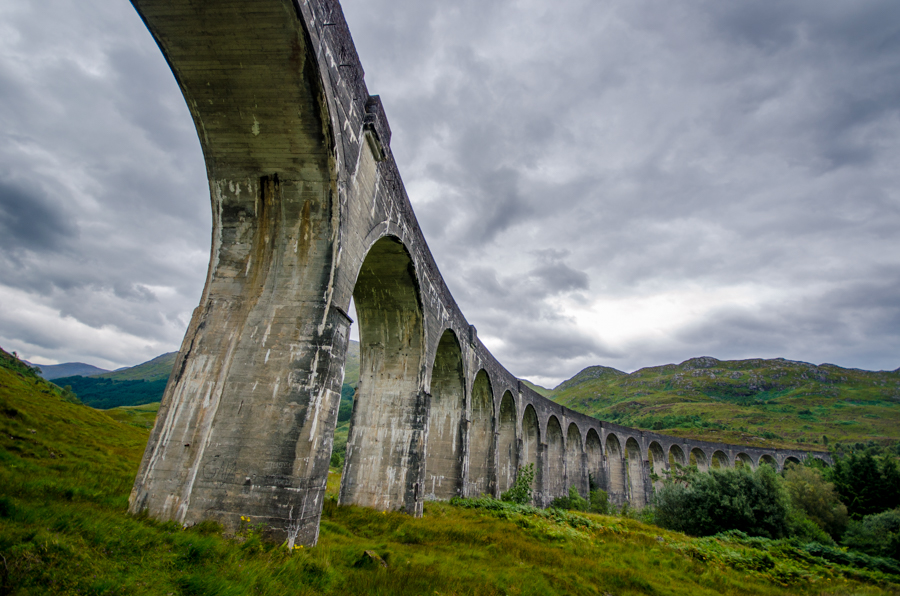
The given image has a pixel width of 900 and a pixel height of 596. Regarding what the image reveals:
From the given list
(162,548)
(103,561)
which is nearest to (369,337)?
(162,548)

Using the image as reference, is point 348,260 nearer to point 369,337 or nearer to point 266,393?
point 266,393

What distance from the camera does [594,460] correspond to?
1366 inches

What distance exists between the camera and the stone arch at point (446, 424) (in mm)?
15055

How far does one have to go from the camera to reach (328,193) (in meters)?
6.57

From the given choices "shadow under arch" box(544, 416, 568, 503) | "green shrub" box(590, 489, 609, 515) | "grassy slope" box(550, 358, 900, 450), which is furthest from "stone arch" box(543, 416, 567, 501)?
"grassy slope" box(550, 358, 900, 450)

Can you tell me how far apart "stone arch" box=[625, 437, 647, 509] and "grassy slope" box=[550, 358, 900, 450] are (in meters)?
28.9

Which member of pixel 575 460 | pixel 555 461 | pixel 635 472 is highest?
pixel 575 460

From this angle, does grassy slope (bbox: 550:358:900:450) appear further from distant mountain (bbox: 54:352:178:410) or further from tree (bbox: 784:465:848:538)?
distant mountain (bbox: 54:352:178:410)

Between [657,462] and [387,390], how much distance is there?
132 ft

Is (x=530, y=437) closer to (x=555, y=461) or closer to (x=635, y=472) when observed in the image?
(x=555, y=461)

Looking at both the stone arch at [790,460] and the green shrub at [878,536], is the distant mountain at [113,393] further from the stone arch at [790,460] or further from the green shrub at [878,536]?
the stone arch at [790,460]

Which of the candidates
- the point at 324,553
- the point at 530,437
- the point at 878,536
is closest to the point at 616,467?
the point at 530,437

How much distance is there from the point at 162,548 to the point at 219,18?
238 inches

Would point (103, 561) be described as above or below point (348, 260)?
below
